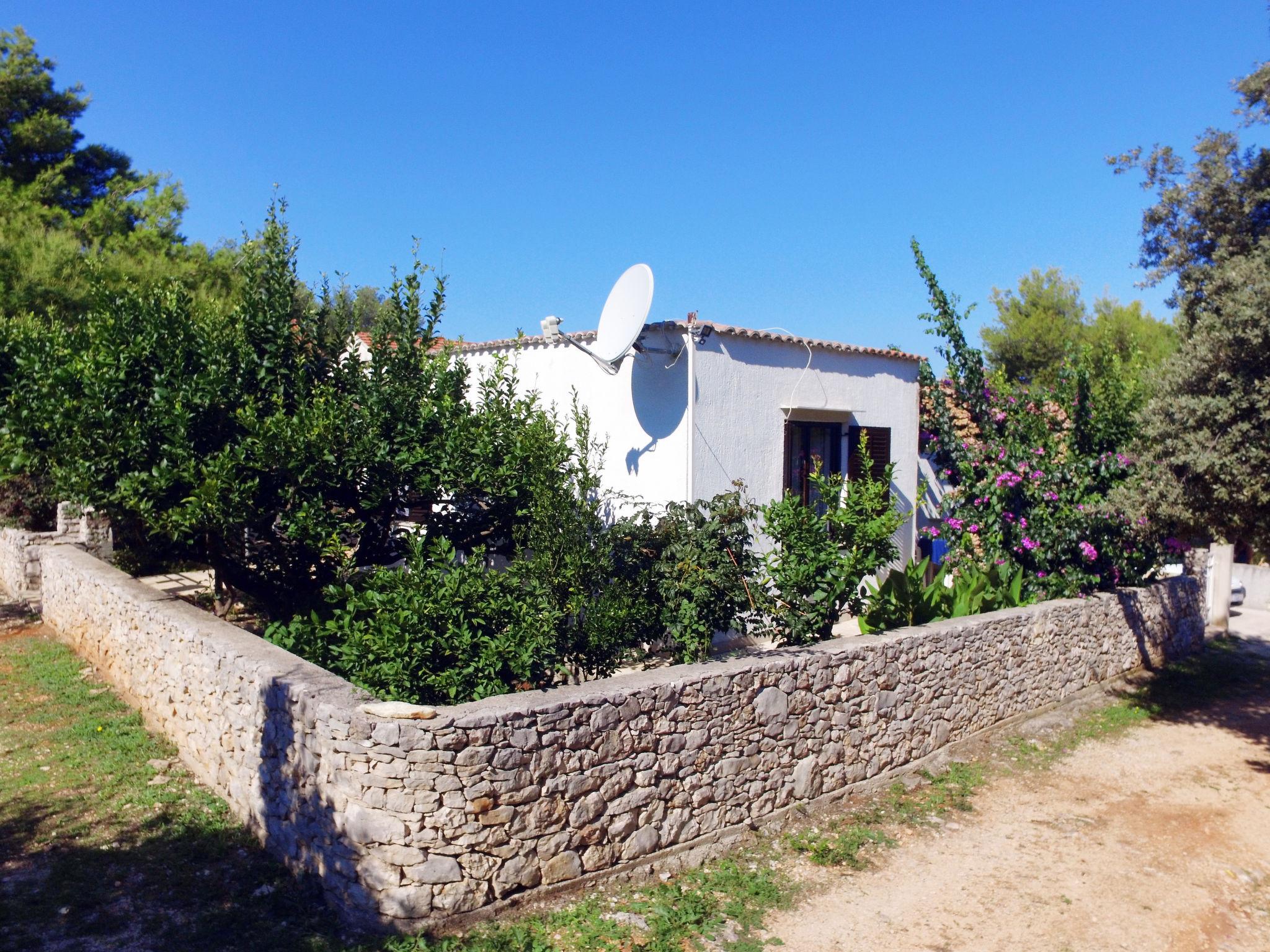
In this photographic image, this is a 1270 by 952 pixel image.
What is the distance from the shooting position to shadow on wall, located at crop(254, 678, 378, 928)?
4.72 m

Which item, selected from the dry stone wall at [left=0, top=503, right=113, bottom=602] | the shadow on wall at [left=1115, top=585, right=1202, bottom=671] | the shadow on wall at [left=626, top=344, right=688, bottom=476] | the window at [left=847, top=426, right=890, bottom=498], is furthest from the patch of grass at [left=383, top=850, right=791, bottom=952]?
the dry stone wall at [left=0, top=503, right=113, bottom=602]

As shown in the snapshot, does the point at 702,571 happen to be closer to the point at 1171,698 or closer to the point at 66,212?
the point at 1171,698

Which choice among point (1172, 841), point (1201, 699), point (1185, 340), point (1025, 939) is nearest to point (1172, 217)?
point (1185, 340)

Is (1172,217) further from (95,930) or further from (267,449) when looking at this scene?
(95,930)

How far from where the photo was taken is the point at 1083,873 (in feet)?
19.5

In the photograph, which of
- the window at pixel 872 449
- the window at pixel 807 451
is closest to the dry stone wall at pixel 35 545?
the window at pixel 807 451

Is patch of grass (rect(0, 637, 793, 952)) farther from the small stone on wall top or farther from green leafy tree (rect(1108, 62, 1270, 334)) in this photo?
green leafy tree (rect(1108, 62, 1270, 334))

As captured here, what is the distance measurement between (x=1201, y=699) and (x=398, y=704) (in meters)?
9.78

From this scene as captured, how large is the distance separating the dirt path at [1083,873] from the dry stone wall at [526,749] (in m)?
0.85

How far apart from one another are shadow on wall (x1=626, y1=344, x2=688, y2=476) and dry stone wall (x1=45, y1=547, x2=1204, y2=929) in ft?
11.0

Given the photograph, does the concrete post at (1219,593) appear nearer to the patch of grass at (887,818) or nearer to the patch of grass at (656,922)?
the patch of grass at (887,818)

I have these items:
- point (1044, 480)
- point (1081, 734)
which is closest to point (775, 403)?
point (1044, 480)

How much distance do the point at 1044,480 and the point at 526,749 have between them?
7795mm

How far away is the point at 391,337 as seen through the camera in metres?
8.23
